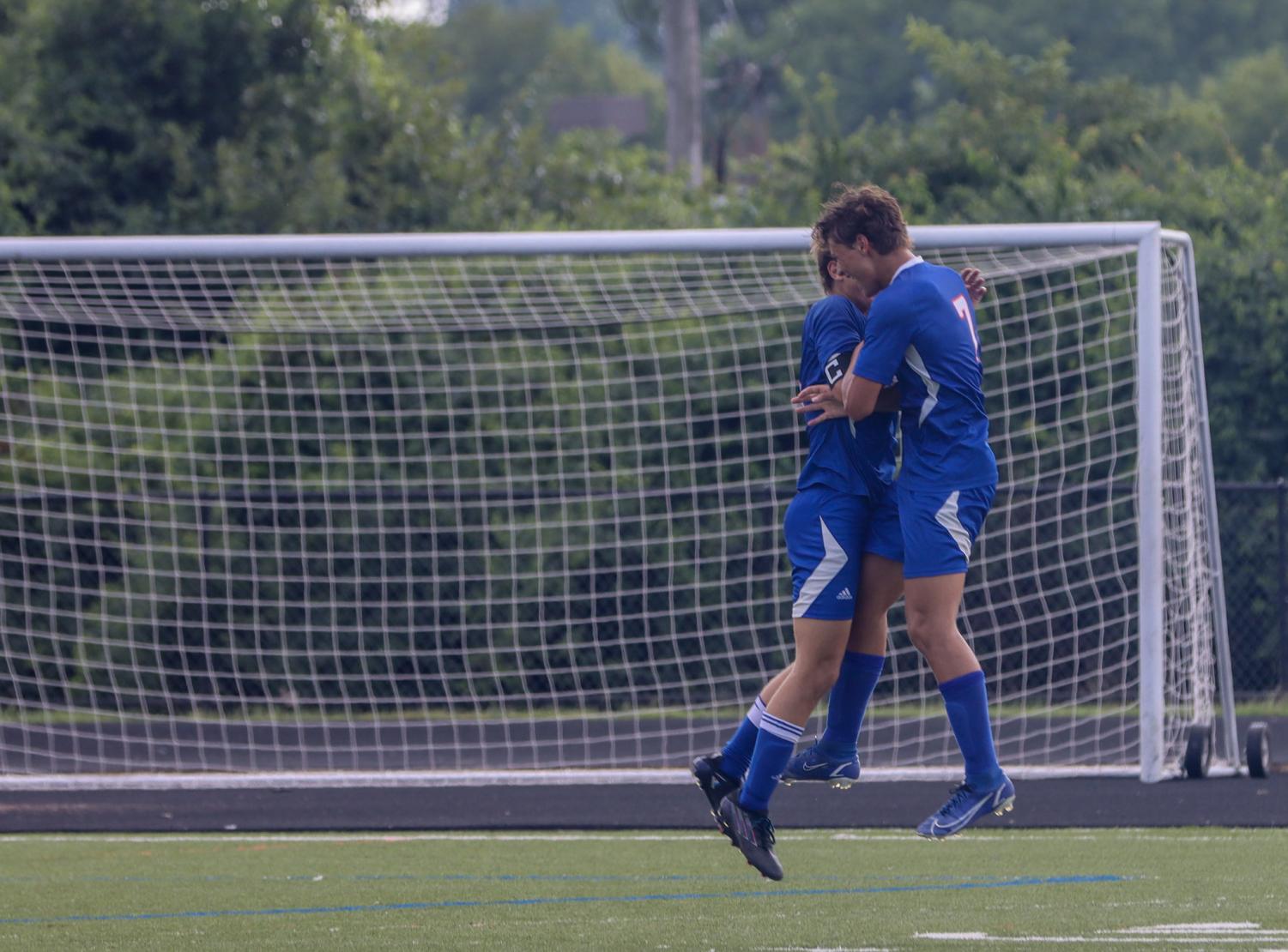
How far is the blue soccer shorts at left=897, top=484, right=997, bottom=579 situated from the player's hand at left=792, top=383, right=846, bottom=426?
0.32 m

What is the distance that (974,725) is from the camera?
17.9ft

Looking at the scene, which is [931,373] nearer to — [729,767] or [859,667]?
[859,667]

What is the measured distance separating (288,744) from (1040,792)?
507cm

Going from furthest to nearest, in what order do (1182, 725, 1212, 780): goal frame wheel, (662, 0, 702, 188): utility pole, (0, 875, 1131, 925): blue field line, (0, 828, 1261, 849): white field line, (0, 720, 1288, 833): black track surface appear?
(662, 0, 702, 188): utility pole → (1182, 725, 1212, 780): goal frame wheel → (0, 720, 1288, 833): black track surface → (0, 828, 1261, 849): white field line → (0, 875, 1131, 925): blue field line

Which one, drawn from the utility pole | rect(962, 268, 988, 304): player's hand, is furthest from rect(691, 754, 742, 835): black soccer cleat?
the utility pole

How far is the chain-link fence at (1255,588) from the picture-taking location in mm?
12312

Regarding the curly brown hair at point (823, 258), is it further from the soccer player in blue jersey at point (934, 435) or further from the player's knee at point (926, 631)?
the player's knee at point (926, 631)

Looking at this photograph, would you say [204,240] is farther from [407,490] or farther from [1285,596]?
[1285,596]

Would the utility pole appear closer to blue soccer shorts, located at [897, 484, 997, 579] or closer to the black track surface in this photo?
the black track surface

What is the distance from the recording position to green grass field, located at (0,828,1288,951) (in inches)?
220

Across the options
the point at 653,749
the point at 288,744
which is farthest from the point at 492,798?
the point at 288,744

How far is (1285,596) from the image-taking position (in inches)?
482

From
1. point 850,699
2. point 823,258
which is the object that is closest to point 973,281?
point 823,258

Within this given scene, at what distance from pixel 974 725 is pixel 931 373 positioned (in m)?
1.07
